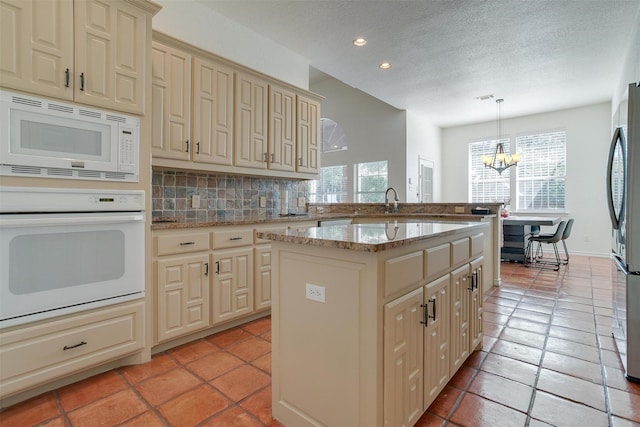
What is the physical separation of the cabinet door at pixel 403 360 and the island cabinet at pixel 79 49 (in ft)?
6.38

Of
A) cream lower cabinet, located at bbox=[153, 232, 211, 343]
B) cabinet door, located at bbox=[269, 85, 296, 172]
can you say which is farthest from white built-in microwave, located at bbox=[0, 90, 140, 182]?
cabinet door, located at bbox=[269, 85, 296, 172]

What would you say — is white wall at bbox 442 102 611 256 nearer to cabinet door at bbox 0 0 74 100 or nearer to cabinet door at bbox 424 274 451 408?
cabinet door at bbox 424 274 451 408

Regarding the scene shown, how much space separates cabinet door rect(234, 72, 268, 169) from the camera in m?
3.05

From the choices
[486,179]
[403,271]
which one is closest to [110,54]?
[403,271]

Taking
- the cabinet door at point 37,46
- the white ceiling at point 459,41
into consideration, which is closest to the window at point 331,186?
the white ceiling at point 459,41

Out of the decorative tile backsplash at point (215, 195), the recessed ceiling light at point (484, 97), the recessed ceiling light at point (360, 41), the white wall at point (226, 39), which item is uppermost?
the recessed ceiling light at point (484, 97)

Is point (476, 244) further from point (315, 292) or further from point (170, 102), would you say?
point (170, 102)

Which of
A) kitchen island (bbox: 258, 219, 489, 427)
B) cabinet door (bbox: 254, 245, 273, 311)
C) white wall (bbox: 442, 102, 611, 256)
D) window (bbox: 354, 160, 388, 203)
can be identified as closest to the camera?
kitchen island (bbox: 258, 219, 489, 427)

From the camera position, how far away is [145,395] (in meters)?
1.78

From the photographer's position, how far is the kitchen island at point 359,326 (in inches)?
48.6

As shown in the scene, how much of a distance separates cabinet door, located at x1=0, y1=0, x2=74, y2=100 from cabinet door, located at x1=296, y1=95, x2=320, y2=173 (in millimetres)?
2206

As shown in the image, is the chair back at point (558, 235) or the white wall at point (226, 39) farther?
the chair back at point (558, 235)

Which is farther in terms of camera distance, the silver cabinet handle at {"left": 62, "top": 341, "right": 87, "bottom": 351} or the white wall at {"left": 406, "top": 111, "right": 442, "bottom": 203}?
the white wall at {"left": 406, "top": 111, "right": 442, "bottom": 203}

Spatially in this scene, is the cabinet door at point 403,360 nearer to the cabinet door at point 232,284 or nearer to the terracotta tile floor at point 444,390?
the terracotta tile floor at point 444,390
